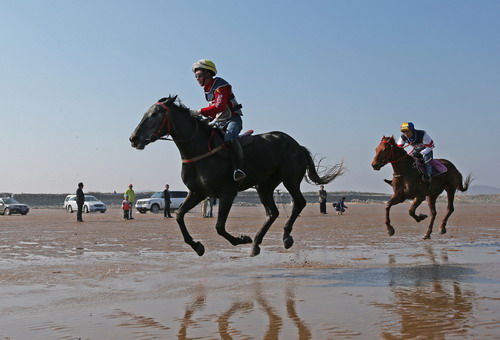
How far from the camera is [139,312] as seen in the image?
18.8 ft

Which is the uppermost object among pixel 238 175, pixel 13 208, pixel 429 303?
pixel 238 175

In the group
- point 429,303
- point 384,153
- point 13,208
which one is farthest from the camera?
point 13,208

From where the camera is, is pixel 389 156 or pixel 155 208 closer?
pixel 389 156

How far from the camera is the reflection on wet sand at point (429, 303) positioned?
15.8 ft

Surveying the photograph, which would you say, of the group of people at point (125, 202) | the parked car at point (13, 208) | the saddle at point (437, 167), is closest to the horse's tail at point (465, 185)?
the saddle at point (437, 167)

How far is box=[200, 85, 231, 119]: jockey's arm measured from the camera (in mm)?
9273

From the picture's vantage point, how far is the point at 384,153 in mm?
14281

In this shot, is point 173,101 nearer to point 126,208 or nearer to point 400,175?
point 400,175

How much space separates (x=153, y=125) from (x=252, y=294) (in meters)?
3.16

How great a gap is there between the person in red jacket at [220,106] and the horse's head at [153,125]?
0.55m

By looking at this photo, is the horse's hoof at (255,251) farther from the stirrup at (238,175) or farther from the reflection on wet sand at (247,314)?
the reflection on wet sand at (247,314)

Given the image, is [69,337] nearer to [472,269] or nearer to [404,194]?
[472,269]

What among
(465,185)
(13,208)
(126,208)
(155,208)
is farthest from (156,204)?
(465,185)

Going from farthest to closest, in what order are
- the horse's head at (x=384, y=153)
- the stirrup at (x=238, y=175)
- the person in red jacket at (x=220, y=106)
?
the horse's head at (x=384, y=153), the person in red jacket at (x=220, y=106), the stirrup at (x=238, y=175)
